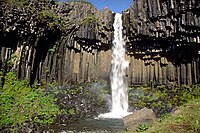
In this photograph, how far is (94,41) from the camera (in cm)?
2264

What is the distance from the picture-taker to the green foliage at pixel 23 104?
14.1 meters

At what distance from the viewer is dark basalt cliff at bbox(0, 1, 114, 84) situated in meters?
18.6

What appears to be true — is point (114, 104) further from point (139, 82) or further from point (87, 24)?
point (87, 24)

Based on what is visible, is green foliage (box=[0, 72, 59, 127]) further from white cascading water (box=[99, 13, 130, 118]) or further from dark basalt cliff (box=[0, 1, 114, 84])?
white cascading water (box=[99, 13, 130, 118])

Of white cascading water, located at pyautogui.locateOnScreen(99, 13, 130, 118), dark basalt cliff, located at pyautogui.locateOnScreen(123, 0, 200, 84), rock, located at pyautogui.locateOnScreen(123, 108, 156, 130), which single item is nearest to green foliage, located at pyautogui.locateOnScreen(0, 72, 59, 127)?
rock, located at pyautogui.locateOnScreen(123, 108, 156, 130)

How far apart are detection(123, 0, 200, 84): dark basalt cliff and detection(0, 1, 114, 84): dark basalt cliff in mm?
2412

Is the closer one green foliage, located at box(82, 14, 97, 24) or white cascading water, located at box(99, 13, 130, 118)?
green foliage, located at box(82, 14, 97, 24)

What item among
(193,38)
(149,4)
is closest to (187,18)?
(193,38)

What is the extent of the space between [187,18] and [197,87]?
5596 mm

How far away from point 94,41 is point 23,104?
29.8 ft

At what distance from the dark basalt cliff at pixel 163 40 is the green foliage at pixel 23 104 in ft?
29.2

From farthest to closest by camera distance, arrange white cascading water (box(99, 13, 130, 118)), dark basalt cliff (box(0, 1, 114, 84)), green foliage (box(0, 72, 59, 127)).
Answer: white cascading water (box(99, 13, 130, 118)), dark basalt cliff (box(0, 1, 114, 84)), green foliage (box(0, 72, 59, 127))

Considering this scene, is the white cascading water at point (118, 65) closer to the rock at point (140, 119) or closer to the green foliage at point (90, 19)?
the green foliage at point (90, 19)

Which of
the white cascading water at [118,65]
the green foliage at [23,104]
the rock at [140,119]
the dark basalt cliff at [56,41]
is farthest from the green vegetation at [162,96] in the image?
the rock at [140,119]
